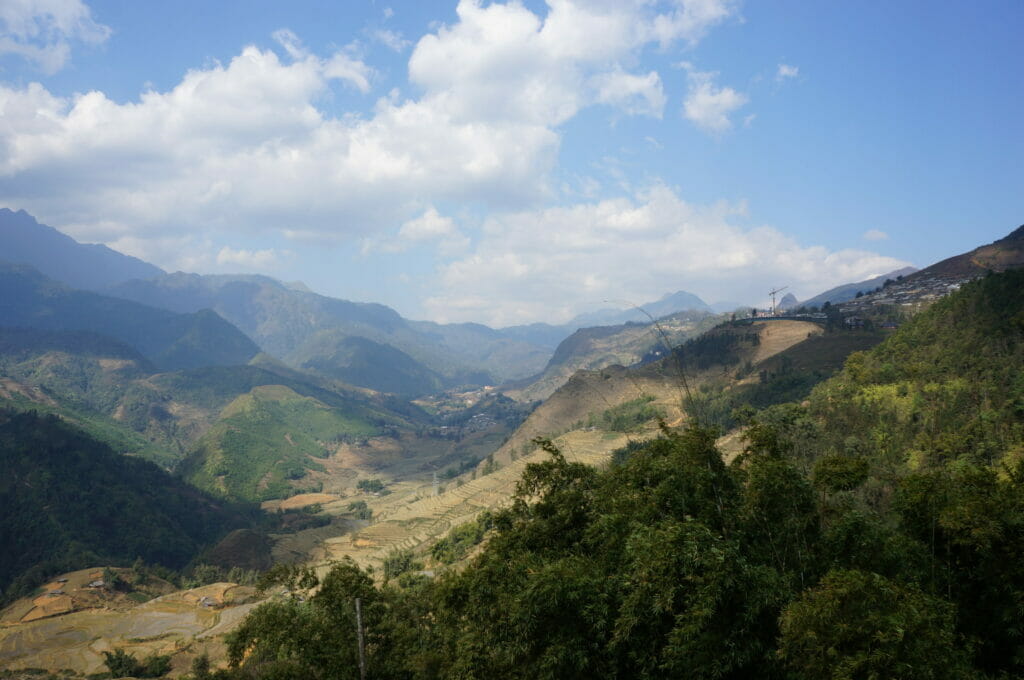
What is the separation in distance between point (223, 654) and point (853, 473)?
5901cm

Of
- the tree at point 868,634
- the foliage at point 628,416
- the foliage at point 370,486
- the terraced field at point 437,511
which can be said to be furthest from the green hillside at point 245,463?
the tree at point 868,634

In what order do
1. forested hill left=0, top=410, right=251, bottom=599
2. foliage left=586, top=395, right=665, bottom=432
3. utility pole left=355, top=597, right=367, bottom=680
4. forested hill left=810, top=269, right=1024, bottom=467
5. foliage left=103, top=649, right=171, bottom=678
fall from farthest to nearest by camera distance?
foliage left=586, top=395, right=665, bottom=432, forested hill left=0, top=410, right=251, bottom=599, foliage left=103, top=649, right=171, bottom=678, forested hill left=810, top=269, right=1024, bottom=467, utility pole left=355, top=597, right=367, bottom=680

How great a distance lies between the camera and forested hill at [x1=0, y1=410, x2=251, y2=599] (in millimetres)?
98062

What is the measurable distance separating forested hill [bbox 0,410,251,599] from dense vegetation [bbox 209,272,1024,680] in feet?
330

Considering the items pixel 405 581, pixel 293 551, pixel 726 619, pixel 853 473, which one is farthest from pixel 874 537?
pixel 293 551

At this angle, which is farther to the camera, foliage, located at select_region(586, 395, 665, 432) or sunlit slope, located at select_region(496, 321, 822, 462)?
sunlit slope, located at select_region(496, 321, 822, 462)

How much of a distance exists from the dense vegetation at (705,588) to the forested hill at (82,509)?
10063 centimetres

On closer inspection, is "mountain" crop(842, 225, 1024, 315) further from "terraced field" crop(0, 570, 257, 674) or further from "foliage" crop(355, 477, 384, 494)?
"terraced field" crop(0, 570, 257, 674)

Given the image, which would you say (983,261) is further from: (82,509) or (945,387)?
(82,509)

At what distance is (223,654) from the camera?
5172cm

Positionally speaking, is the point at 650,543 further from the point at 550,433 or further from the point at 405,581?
the point at 550,433

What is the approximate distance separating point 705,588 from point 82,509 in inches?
5573

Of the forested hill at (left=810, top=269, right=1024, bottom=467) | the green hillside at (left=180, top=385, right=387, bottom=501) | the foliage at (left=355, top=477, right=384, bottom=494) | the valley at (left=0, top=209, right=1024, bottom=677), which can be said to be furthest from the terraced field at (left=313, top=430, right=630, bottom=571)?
the green hillside at (left=180, top=385, right=387, bottom=501)

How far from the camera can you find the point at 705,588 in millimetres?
9453
